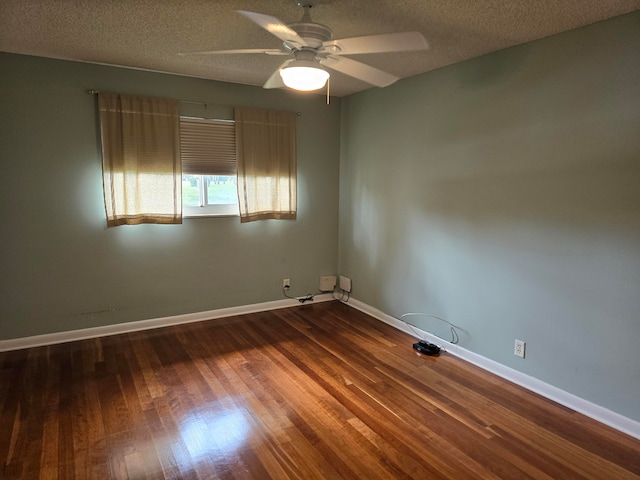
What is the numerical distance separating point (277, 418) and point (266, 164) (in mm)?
2513

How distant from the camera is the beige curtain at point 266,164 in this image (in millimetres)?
3957

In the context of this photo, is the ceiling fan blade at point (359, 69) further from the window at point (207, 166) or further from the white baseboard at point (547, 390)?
the white baseboard at point (547, 390)

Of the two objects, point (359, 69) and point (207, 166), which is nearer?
point (359, 69)

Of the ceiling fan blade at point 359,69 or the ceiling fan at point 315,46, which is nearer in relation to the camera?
the ceiling fan at point 315,46

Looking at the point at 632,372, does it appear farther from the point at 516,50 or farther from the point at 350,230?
the point at 350,230

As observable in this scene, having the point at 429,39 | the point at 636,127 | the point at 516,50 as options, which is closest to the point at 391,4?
the point at 429,39

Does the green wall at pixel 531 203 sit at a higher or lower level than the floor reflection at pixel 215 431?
higher

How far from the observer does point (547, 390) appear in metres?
2.67

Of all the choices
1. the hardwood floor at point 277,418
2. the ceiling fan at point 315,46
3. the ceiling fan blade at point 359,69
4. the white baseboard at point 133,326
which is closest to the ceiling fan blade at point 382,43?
the ceiling fan at point 315,46

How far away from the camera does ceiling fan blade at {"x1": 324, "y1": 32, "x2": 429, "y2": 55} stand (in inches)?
68.6

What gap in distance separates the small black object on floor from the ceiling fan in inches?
86.3

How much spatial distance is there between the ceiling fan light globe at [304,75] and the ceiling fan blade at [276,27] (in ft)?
0.35

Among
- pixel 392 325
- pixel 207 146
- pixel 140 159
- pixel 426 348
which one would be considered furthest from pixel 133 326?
pixel 426 348

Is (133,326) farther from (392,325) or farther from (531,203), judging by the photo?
(531,203)
